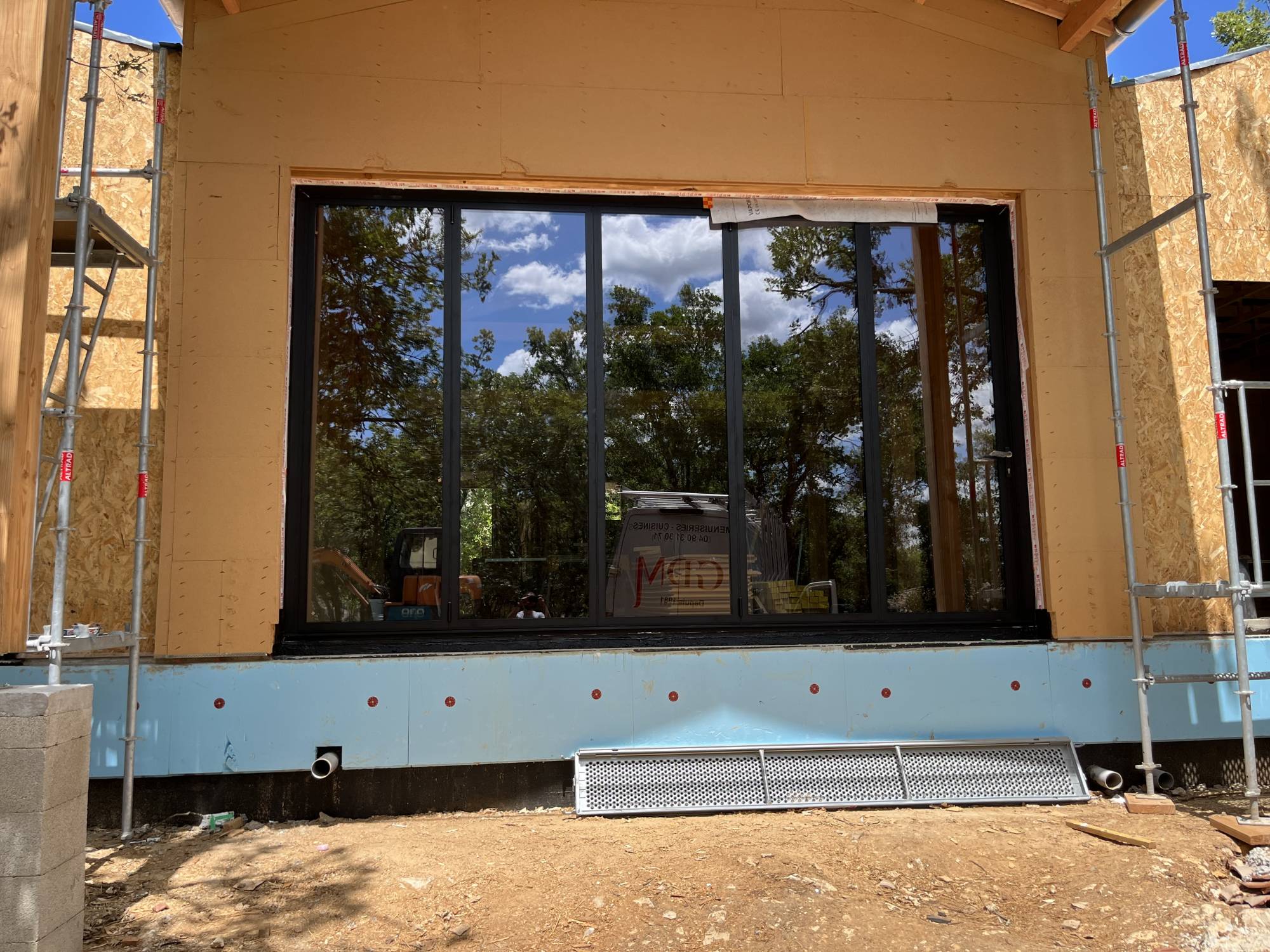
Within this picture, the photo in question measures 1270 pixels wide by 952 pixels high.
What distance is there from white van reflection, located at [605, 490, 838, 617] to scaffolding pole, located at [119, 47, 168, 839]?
2.47 meters

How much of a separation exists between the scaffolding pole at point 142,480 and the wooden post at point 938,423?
4.42m

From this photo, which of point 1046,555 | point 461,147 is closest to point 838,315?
point 1046,555

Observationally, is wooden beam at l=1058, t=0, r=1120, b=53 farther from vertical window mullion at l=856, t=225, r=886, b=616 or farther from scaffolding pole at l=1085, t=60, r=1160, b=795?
vertical window mullion at l=856, t=225, r=886, b=616

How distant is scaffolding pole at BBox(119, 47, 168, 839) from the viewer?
4441mm

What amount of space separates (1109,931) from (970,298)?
3771 mm

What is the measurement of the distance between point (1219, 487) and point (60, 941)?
574 cm

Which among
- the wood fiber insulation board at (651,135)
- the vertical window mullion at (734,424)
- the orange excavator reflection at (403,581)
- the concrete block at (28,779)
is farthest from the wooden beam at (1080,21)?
the concrete block at (28,779)

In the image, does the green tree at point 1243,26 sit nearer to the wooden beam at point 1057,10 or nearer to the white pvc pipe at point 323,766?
the wooden beam at point 1057,10

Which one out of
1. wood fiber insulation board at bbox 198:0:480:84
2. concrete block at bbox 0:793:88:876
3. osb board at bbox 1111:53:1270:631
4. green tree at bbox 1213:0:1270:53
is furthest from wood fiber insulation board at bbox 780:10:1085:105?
green tree at bbox 1213:0:1270:53

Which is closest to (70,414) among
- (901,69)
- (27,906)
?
(27,906)

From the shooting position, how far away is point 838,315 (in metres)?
5.74

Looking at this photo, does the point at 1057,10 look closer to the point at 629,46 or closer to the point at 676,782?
the point at 629,46

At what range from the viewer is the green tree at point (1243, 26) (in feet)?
73.3

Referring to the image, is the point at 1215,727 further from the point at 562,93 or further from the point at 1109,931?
the point at 562,93
